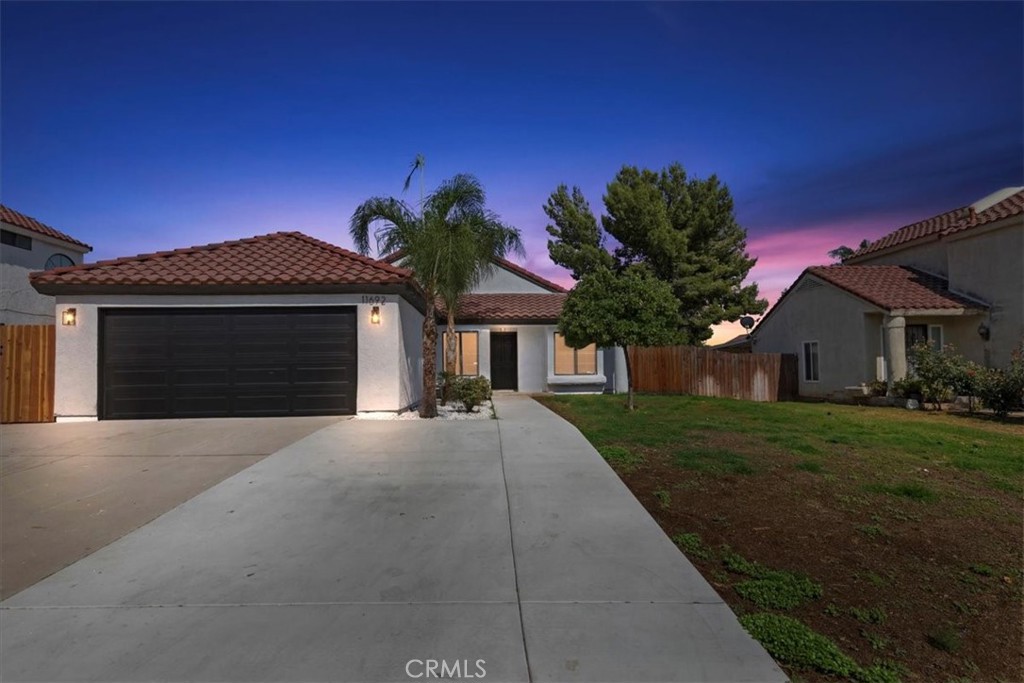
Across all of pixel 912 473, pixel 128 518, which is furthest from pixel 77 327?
pixel 912 473

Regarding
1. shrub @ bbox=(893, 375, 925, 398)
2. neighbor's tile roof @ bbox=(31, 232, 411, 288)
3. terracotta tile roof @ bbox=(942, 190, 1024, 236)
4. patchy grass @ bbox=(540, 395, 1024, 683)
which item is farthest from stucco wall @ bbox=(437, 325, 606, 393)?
terracotta tile roof @ bbox=(942, 190, 1024, 236)

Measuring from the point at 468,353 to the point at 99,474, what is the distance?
41.1ft

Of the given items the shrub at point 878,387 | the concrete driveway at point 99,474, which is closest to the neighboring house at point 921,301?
the shrub at point 878,387

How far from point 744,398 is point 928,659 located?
56.6 ft

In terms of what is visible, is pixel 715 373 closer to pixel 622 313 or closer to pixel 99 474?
pixel 622 313

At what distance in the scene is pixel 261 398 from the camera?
10.9 metres

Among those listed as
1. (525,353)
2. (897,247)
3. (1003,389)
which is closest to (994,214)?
(897,247)

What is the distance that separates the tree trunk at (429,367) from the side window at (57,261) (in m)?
15.7

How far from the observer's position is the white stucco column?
620 inches

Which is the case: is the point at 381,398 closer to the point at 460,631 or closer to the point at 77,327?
the point at 77,327

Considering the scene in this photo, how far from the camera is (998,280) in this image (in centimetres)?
1555

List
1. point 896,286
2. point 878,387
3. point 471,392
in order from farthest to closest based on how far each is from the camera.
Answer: point 896,286 < point 878,387 < point 471,392

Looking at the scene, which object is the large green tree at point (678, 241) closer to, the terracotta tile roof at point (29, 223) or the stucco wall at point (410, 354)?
the stucco wall at point (410, 354)

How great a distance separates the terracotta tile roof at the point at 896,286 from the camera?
1597 centimetres
